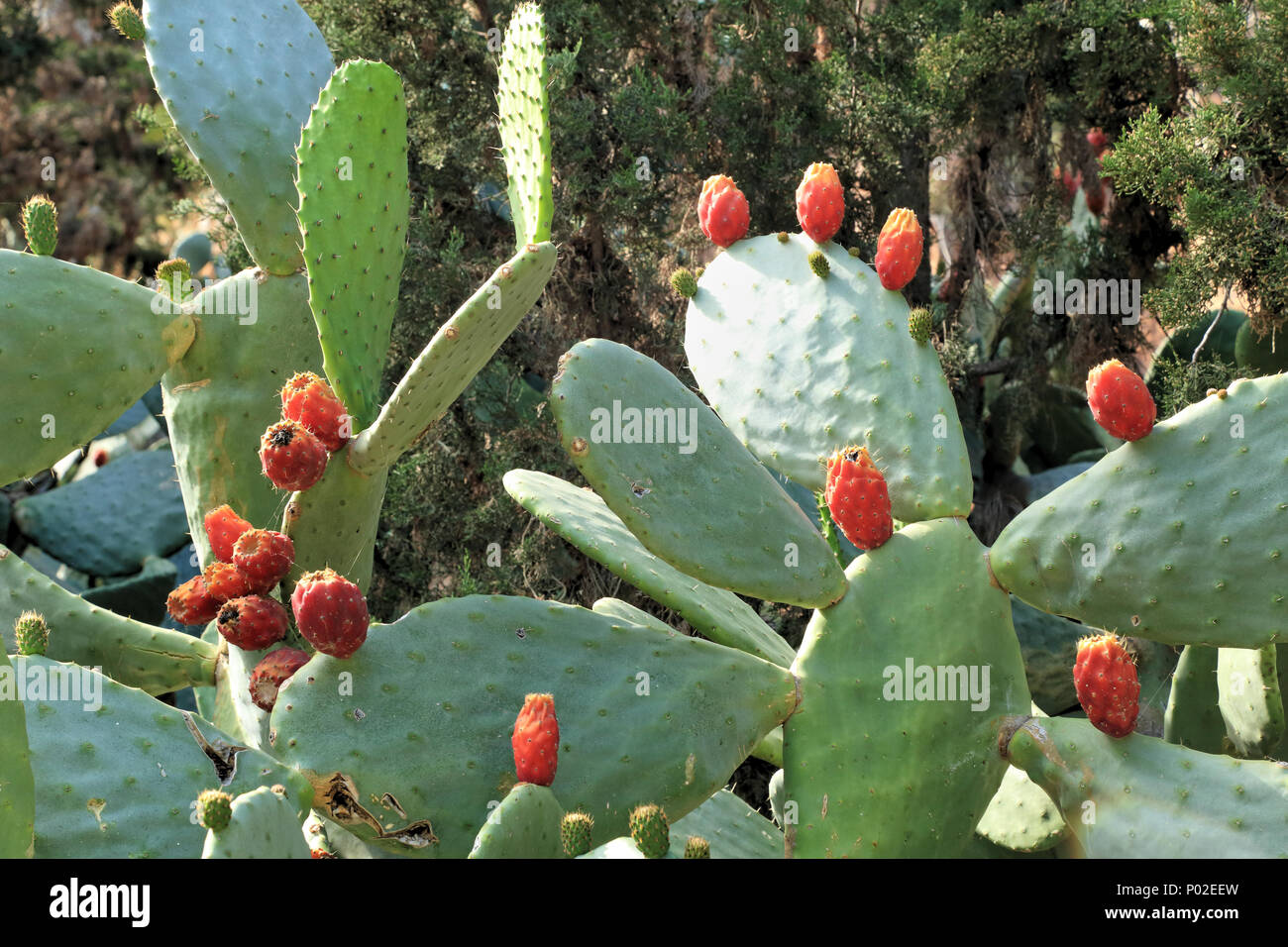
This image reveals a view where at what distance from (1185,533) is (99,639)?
79.6 inches

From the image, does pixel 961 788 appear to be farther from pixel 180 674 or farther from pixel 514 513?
pixel 514 513

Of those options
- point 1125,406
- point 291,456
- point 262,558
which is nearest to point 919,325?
point 1125,406

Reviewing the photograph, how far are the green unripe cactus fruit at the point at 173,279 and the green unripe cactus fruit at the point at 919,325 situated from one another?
1.48 metres

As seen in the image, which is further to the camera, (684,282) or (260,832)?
(684,282)

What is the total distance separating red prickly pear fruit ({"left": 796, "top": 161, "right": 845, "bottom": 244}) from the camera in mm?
2590

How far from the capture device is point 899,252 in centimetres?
249

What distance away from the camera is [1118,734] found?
207cm

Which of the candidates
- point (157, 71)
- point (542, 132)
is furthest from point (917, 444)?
point (157, 71)

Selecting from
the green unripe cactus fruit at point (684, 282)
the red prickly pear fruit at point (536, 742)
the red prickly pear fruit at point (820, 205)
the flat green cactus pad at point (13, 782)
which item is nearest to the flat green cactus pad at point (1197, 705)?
the red prickly pear fruit at point (820, 205)

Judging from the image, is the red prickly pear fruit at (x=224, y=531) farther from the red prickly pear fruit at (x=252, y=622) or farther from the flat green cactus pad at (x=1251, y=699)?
the flat green cactus pad at (x=1251, y=699)

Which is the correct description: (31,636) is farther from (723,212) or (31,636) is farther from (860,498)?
(723,212)

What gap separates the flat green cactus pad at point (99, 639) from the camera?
2.58 metres
